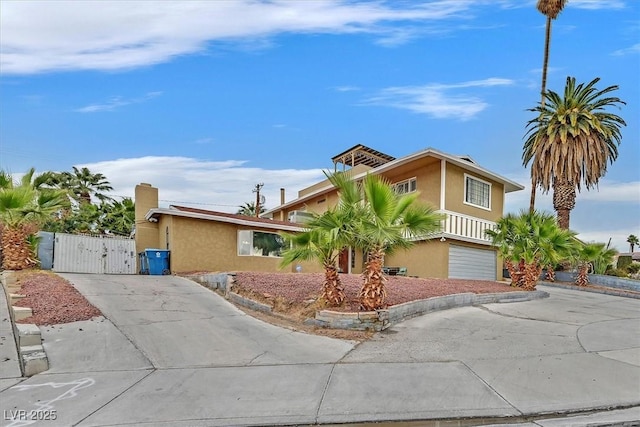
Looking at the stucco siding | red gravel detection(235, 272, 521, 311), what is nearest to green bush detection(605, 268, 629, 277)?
the stucco siding

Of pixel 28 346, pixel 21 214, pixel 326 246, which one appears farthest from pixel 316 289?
pixel 21 214

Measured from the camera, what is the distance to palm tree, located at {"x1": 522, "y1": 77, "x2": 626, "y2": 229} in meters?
23.7

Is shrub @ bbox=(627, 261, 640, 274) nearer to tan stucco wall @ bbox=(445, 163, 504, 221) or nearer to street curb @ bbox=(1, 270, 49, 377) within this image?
tan stucco wall @ bbox=(445, 163, 504, 221)

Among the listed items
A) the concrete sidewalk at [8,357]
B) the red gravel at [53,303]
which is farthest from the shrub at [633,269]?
the concrete sidewalk at [8,357]

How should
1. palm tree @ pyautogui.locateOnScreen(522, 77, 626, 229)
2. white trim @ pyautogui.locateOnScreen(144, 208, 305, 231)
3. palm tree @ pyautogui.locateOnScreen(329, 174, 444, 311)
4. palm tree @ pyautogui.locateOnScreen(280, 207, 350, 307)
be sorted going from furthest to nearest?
palm tree @ pyautogui.locateOnScreen(522, 77, 626, 229) < white trim @ pyautogui.locateOnScreen(144, 208, 305, 231) < palm tree @ pyautogui.locateOnScreen(280, 207, 350, 307) < palm tree @ pyautogui.locateOnScreen(329, 174, 444, 311)

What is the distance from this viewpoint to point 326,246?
9.09 metres

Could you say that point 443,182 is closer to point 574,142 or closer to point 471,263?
point 471,263

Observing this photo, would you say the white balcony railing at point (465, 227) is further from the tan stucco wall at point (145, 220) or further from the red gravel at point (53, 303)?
the tan stucco wall at point (145, 220)

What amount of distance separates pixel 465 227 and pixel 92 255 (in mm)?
17429

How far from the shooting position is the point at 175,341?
7535mm

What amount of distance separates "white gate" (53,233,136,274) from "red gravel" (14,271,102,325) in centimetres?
577

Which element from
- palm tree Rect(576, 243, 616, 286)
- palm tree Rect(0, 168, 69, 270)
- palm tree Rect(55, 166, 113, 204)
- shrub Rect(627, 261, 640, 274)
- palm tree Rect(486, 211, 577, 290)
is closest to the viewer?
palm tree Rect(0, 168, 69, 270)

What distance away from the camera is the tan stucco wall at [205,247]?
18.3m

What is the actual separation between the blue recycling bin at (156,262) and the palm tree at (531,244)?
1443 cm
